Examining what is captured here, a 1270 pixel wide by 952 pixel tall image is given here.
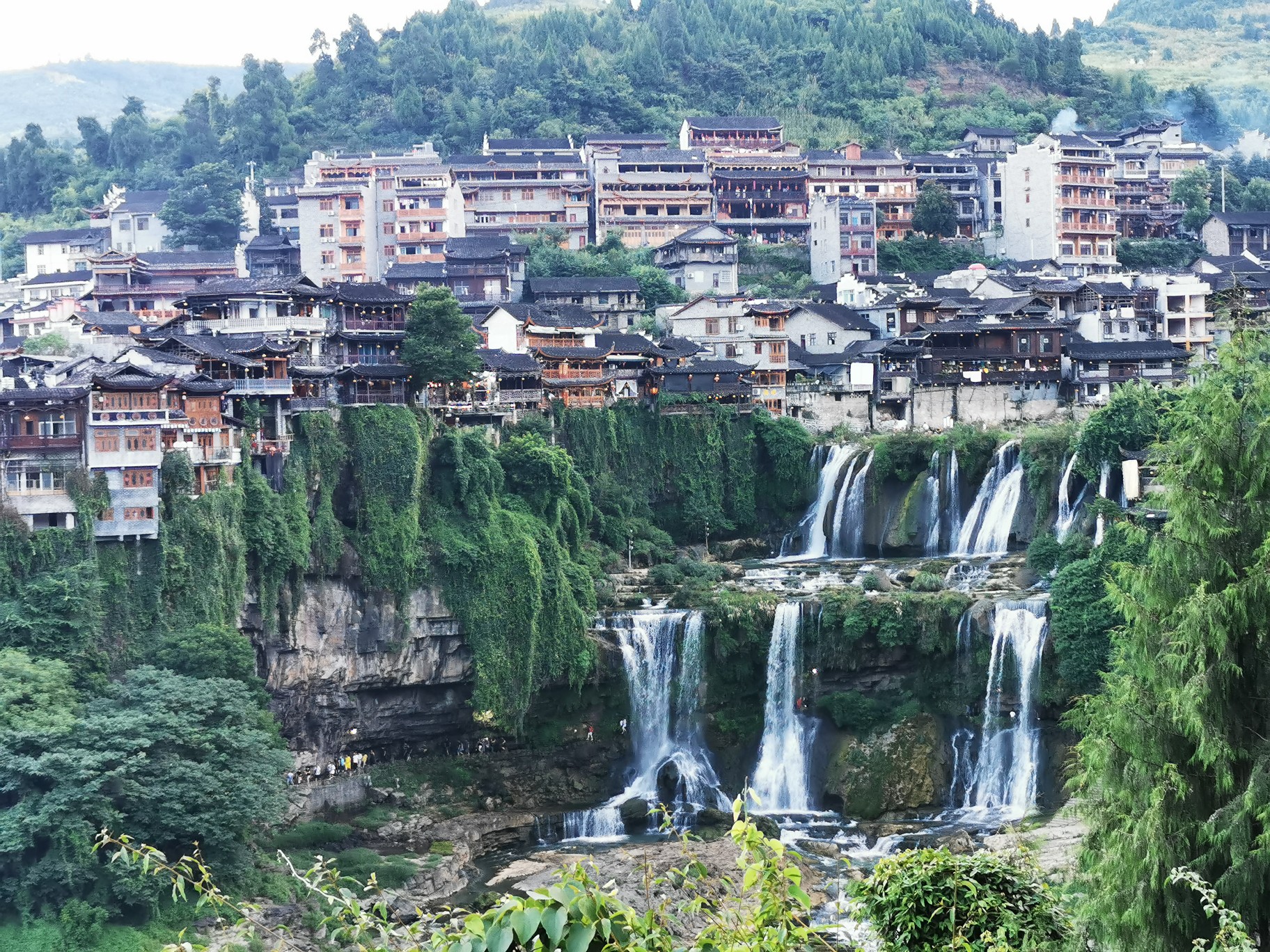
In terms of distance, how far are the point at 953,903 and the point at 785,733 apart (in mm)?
35236

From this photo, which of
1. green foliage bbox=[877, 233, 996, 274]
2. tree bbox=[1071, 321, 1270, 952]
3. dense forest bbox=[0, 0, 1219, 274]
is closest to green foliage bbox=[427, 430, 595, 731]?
tree bbox=[1071, 321, 1270, 952]

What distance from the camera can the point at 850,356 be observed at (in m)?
69.9

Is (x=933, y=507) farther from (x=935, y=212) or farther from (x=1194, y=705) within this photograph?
(x=1194, y=705)

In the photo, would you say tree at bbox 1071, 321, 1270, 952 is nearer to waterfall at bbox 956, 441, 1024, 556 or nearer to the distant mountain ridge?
waterfall at bbox 956, 441, 1024, 556

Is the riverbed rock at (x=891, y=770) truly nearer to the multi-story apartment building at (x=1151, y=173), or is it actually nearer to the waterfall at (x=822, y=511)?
the waterfall at (x=822, y=511)

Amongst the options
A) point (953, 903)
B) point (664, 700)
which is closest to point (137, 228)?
point (664, 700)

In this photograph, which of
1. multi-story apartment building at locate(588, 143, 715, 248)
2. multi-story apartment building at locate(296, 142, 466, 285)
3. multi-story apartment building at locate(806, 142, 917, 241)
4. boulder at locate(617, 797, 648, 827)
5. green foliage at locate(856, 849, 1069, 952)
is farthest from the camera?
multi-story apartment building at locate(806, 142, 917, 241)

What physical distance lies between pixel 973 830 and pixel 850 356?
89.7 ft

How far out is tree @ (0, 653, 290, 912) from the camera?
40125mm

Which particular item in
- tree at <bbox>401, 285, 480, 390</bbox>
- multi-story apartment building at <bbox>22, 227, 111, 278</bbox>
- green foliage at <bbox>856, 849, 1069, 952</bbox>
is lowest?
green foliage at <bbox>856, 849, 1069, 952</bbox>

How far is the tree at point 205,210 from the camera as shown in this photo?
90375 millimetres

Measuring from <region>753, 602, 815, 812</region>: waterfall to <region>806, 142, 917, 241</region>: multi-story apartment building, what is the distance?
133 ft

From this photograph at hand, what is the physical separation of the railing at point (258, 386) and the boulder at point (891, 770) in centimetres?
1902

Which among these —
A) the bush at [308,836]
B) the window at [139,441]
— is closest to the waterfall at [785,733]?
the bush at [308,836]
